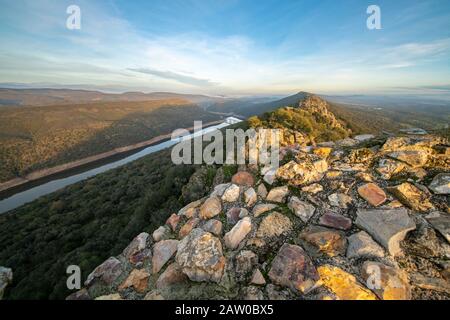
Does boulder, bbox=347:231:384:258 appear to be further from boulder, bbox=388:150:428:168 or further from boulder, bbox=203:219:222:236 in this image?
boulder, bbox=388:150:428:168

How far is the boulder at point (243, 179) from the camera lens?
4.72 m

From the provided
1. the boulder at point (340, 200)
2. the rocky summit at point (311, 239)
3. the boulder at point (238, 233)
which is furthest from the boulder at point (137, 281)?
the boulder at point (340, 200)

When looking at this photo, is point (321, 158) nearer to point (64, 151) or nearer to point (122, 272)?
point (122, 272)

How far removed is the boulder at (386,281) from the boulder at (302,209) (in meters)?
1.07

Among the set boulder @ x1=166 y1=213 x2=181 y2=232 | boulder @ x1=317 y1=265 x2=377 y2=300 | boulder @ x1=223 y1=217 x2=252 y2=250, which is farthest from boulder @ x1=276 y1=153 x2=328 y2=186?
boulder @ x1=166 y1=213 x2=181 y2=232

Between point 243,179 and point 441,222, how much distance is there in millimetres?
3418

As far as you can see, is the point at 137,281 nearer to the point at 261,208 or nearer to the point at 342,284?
the point at 261,208

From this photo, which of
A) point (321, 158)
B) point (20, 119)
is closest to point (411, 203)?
point (321, 158)

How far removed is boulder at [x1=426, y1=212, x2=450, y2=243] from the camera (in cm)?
281

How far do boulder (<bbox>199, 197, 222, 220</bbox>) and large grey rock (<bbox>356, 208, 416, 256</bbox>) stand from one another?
101 inches

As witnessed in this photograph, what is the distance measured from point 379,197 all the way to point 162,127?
10798 cm

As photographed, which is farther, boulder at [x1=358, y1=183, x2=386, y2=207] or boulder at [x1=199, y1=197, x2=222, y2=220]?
boulder at [x1=199, y1=197, x2=222, y2=220]

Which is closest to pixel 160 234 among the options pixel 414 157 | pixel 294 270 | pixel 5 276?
pixel 294 270

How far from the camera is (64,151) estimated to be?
63.0 meters
